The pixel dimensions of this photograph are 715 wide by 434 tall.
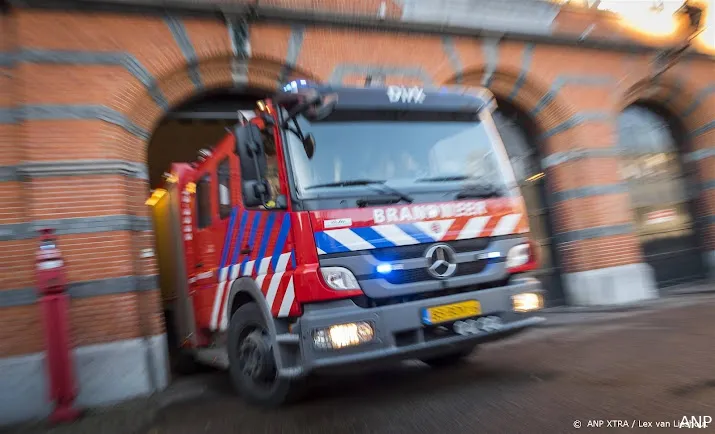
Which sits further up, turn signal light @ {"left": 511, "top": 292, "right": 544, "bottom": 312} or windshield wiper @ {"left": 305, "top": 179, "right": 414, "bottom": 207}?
windshield wiper @ {"left": 305, "top": 179, "right": 414, "bottom": 207}

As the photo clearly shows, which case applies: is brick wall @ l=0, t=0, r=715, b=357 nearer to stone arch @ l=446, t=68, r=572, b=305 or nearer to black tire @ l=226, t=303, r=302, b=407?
stone arch @ l=446, t=68, r=572, b=305

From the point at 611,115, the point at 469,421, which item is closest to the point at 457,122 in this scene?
the point at 469,421

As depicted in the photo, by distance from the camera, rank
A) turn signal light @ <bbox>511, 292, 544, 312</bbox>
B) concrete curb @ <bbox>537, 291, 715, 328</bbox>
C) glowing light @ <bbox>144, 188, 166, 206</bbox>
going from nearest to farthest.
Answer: turn signal light @ <bbox>511, 292, 544, 312</bbox>, glowing light @ <bbox>144, 188, 166, 206</bbox>, concrete curb @ <bbox>537, 291, 715, 328</bbox>

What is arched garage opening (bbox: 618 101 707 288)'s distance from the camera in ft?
35.6

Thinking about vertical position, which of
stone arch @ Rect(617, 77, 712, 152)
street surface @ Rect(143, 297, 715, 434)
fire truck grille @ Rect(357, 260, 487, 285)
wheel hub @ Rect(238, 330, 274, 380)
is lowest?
street surface @ Rect(143, 297, 715, 434)

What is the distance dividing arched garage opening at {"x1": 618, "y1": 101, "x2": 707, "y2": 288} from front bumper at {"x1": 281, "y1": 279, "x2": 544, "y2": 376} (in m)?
8.50

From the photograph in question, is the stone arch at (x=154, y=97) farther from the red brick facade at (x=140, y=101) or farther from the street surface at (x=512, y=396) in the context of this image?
the street surface at (x=512, y=396)

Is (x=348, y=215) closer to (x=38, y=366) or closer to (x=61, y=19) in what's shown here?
(x=38, y=366)

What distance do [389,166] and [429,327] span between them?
1333 mm

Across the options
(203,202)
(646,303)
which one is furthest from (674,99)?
(203,202)

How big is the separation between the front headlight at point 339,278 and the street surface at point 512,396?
3.40ft

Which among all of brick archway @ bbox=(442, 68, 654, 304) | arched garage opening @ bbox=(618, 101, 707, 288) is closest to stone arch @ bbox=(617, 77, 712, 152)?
arched garage opening @ bbox=(618, 101, 707, 288)

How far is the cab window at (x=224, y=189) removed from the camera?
496cm

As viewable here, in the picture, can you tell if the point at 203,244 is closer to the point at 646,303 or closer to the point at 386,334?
the point at 386,334
